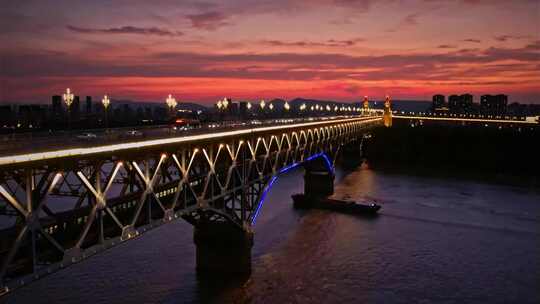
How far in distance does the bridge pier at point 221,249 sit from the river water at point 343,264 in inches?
39.0

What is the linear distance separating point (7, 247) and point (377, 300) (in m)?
20.2

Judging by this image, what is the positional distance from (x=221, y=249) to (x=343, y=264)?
9.07 meters

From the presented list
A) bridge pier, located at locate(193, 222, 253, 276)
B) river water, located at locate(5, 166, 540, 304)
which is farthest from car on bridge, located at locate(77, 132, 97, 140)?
bridge pier, located at locate(193, 222, 253, 276)

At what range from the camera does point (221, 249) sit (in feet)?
103

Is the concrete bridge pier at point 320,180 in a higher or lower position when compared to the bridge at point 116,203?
A: lower

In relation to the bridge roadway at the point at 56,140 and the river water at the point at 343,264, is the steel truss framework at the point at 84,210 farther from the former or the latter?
the river water at the point at 343,264

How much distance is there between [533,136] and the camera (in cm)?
11106

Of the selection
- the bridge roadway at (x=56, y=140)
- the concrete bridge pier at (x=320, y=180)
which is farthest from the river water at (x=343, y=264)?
the bridge roadway at (x=56, y=140)

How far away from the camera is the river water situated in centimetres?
2864

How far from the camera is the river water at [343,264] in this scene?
1128 inches

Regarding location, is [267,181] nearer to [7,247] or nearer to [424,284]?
[424,284]

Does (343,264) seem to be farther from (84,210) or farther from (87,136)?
(87,136)

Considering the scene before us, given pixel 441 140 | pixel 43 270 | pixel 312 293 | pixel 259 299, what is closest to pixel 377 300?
pixel 312 293

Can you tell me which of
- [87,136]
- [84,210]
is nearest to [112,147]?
[87,136]
